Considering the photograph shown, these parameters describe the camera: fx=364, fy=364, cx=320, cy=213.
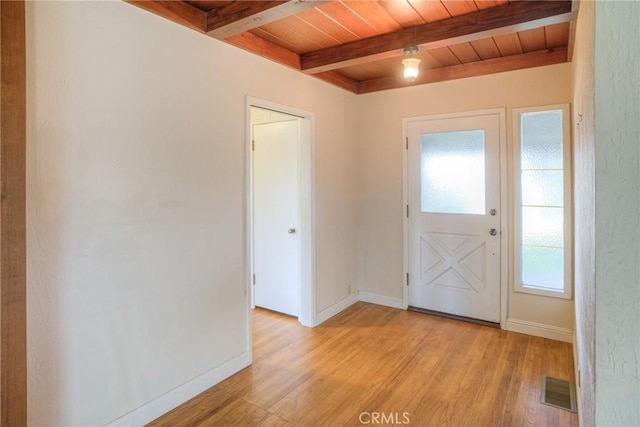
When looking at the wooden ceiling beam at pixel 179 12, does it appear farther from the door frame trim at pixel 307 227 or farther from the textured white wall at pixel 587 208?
the textured white wall at pixel 587 208

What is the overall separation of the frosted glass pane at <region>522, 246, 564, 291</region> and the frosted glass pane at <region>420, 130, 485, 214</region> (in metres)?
0.57

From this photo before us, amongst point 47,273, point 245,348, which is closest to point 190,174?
point 47,273

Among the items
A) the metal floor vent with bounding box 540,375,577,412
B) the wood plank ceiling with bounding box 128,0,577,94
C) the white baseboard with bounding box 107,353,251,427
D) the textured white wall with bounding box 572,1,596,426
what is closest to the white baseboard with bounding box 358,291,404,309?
the metal floor vent with bounding box 540,375,577,412

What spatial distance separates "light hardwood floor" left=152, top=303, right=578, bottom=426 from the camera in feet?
7.24

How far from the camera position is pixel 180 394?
2.32 meters

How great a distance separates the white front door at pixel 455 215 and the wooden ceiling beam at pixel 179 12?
2.33 m

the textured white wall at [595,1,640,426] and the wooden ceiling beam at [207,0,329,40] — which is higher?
the wooden ceiling beam at [207,0,329,40]

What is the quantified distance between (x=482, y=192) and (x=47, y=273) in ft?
11.2

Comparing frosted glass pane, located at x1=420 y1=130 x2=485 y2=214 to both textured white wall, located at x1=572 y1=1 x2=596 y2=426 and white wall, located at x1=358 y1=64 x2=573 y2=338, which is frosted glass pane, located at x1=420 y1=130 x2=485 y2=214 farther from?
textured white wall, located at x1=572 y1=1 x2=596 y2=426

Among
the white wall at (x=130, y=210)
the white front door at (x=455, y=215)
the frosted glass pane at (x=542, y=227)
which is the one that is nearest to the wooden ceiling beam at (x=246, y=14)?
the white wall at (x=130, y=210)

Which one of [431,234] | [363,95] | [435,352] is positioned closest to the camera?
[435,352]

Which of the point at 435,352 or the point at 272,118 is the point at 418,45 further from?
the point at 435,352

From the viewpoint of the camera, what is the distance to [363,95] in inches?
164

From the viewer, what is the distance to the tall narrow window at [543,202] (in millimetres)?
3111
